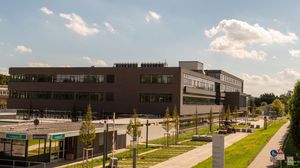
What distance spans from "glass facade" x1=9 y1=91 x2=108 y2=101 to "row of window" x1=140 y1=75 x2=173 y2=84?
330 inches

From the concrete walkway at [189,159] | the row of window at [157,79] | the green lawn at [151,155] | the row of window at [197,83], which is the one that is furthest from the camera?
the row of window at [197,83]

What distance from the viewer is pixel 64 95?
302ft

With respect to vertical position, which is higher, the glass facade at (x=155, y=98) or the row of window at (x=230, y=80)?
the row of window at (x=230, y=80)

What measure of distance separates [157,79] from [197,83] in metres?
17.9

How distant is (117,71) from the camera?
87688 millimetres

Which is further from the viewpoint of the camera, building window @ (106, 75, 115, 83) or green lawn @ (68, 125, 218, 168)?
building window @ (106, 75, 115, 83)

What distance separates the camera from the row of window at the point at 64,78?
292ft

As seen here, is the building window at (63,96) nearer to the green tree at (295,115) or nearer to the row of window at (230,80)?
the row of window at (230,80)

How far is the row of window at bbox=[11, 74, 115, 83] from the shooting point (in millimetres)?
88938

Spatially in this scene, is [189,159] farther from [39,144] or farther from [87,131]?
[39,144]

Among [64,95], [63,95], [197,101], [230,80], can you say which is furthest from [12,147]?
[230,80]

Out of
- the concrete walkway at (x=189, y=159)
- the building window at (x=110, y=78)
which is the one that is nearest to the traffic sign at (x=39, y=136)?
the concrete walkway at (x=189, y=159)

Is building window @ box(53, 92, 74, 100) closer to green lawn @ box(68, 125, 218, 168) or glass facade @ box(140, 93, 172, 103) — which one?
glass facade @ box(140, 93, 172, 103)

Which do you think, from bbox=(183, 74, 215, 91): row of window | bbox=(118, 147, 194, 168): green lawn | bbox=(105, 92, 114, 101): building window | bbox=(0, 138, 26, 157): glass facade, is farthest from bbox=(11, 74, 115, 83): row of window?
bbox=(0, 138, 26, 157): glass facade
